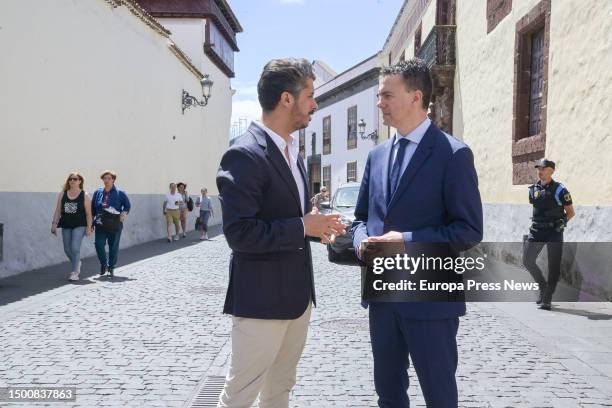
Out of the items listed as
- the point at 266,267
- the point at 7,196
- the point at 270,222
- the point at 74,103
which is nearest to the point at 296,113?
the point at 270,222

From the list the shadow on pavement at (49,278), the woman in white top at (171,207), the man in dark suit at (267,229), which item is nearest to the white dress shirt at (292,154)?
the man in dark suit at (267,229)

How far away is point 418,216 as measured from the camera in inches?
98.8

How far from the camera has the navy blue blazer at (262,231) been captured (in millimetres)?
2318

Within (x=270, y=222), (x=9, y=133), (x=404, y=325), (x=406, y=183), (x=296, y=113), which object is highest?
(x=9, y=133)

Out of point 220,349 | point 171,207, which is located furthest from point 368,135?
point 220,349

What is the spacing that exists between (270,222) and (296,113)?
1.59 ft

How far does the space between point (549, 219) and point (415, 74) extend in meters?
5.26

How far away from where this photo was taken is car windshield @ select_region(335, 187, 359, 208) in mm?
14243

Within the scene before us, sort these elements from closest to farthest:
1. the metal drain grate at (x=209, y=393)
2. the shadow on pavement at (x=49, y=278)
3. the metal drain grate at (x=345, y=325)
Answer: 1. the metal drain grate at (x=209, y=393)
2. the metal drain grate at (x=345, y=325)
3. the shadow on pavement at (x=49, y=278)

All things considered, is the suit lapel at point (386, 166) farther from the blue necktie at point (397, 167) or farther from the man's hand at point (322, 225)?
the man's hand at point (322, 225)

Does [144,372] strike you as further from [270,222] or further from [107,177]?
[107,177]

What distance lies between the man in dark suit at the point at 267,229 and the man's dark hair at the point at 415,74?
0.42 meters

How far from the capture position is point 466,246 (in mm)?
2451

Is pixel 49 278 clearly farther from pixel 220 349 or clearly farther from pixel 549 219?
pixel 549 219
